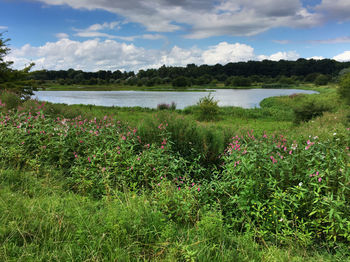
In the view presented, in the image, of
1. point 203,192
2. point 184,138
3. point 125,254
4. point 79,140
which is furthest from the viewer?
point 184,138

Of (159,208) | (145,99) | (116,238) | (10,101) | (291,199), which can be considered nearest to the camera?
(116,238)

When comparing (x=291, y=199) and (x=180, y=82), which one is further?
(x=180, y=82)

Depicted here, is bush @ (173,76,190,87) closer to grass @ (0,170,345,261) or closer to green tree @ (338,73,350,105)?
green tree @ (338,73,350,105)

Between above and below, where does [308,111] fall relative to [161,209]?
above

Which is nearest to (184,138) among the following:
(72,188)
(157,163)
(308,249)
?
(157,163)

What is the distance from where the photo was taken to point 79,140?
6.13 m

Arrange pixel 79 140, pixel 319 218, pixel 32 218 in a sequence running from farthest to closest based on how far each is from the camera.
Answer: pixel 79 140, pixel 319 218, pixel 32 218

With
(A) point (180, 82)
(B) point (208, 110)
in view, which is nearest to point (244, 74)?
(A) point (180, 82)

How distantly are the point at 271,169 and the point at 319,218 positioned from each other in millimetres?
947

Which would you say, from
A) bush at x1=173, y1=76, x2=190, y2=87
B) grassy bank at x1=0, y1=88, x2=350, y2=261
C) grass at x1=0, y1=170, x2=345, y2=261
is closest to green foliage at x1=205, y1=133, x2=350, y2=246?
grassy bank at x1=0, y1=88, x2=350, y2=261

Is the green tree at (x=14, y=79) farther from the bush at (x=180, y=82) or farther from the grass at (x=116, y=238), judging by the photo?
the bush at (x=180, y=82)

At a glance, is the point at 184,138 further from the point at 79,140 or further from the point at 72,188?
the point at 72,188

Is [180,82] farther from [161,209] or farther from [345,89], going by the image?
[161,209]

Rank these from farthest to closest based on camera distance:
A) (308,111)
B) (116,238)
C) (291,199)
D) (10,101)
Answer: (308,111) < (10,101) < (291,199) < (116,238)
